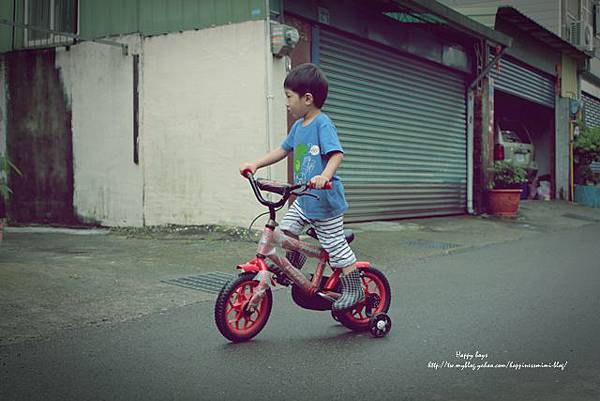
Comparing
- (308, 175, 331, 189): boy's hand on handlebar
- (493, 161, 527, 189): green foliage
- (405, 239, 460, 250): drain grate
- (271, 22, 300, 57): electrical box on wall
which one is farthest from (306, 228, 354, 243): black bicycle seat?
(493, 161, 527, 189): green foliage

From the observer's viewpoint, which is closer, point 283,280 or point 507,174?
point 283,280

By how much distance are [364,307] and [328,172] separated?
108 centimetres

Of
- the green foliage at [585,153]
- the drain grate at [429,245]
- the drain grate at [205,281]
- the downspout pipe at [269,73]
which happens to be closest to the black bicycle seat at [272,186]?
the drain grate at [205,281]

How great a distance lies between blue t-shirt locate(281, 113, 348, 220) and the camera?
4.07 metres

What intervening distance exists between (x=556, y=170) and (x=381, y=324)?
659 inches

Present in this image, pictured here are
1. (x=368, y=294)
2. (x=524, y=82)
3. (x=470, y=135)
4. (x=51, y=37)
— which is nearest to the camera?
(x=368, y=294)

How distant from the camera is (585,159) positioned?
19.7 m

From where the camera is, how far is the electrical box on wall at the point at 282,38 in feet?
29.3

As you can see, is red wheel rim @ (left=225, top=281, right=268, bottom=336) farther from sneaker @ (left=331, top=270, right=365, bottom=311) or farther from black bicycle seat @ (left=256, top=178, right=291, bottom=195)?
black bicycle seat @ (left=256, top=178, right=291, bottom=195)

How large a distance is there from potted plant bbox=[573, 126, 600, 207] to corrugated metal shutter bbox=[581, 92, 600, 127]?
2.35 metres

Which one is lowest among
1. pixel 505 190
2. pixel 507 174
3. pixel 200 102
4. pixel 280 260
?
pixel 280 260

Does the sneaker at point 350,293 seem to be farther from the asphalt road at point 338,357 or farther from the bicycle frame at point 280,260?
the asphalt road at point 338,357

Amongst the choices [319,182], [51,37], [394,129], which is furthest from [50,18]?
[319,182]

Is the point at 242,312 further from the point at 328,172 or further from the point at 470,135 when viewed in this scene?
the point at 470,135
